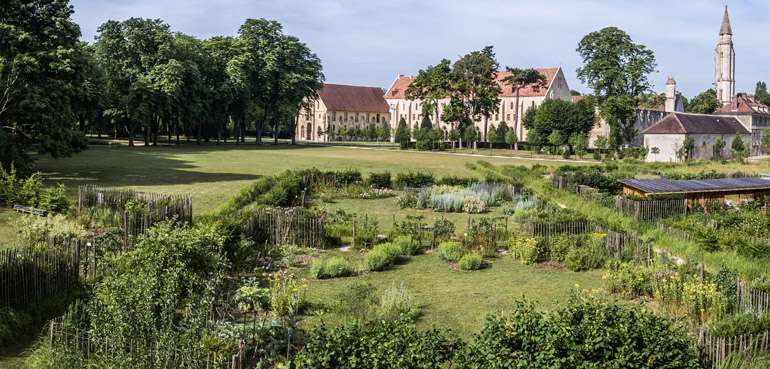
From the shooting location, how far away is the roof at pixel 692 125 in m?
69.9

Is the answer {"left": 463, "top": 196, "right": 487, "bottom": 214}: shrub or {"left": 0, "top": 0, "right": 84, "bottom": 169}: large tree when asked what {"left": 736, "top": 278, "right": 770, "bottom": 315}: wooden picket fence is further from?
{"left": 0, "top": 0, "right": 84, "bottom": 169}: large tree

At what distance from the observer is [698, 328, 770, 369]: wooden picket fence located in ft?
31.9

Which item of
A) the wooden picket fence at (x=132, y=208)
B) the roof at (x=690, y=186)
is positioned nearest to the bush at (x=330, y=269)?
the wooden picket fence at (x=132, y=208)

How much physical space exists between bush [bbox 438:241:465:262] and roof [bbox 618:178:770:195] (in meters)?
13.2

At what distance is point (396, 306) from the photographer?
13250 mm

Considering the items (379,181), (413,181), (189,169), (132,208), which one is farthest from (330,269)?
(189,169)

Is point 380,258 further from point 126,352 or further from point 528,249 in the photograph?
point 126,352

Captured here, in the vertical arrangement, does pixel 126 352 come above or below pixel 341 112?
below

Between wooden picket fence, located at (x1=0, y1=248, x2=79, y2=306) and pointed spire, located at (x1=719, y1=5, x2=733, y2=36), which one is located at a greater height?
pointed spire, located at (x1=719, y1=5, x2=733, y2=36)

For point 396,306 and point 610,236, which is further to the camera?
point 610,236

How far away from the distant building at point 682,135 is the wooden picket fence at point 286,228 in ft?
181

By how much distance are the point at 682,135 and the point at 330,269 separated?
6096 cm

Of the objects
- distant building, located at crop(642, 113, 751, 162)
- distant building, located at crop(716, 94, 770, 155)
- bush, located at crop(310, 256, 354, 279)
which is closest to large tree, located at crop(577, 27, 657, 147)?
distant building, located at crop(642, 113, 751, 162)

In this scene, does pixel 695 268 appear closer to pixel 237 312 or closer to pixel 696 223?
pixel 696 223
